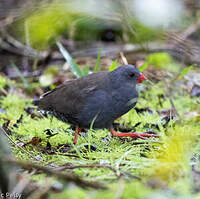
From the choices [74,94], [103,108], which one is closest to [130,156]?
[103,108]

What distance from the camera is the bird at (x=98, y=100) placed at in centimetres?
337

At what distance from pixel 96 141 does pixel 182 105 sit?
177cm

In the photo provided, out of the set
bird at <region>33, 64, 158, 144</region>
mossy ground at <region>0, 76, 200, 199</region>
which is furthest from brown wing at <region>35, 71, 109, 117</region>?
mossy ground at <region>0, 76, 200, 199</region>

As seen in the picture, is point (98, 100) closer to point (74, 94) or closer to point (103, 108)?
point (103, 108)

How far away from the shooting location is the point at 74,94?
140 inches

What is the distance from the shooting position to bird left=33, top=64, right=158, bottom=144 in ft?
11.1

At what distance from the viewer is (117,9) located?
6.09 metres

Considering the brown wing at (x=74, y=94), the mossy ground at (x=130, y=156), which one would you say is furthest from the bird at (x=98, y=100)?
the mossy ground at (x=130, y=156)

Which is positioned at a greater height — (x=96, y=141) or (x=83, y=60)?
(x=96, y=141)

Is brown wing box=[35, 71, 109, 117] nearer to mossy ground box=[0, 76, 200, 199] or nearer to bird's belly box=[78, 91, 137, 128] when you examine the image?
bird's belly box=[78, 91, 137, 128]

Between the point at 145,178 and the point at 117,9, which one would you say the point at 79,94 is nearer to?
the point at 145,178

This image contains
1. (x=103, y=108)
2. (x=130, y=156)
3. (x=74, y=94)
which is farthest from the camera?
(x=74, y=94)

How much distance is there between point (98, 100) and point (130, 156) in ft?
2.98

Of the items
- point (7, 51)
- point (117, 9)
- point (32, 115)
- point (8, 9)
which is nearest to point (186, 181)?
A: point (32, 115)
